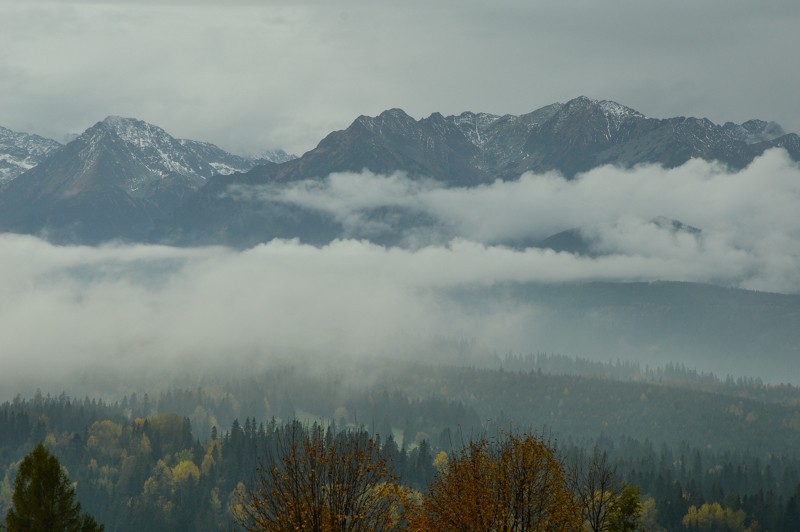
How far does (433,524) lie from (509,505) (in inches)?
312

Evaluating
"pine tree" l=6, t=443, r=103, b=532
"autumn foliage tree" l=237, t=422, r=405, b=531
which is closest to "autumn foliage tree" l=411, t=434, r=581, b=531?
"autumn foliage tree" l=237, t=422, r=405, b=531

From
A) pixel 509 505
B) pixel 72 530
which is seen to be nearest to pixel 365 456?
pixel 509 505

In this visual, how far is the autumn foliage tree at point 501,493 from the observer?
6181cm

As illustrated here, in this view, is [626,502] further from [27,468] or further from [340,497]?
[27,468]

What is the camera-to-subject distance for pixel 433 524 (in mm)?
60031

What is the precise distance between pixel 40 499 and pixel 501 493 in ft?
125

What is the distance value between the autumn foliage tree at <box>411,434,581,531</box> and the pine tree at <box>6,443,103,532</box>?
32219 mm

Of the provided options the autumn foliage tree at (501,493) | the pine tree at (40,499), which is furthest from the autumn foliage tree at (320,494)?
the pine tree at (40,499)

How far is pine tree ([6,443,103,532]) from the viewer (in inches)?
3091

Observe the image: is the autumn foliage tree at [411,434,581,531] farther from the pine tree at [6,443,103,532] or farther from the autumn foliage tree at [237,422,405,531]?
the pine tree at [6,443,103,532]

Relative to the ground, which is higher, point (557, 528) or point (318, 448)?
point (318, 448)

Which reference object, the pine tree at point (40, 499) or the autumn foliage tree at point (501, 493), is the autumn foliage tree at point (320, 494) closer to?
the autumn foliage tree at point (501, 493)

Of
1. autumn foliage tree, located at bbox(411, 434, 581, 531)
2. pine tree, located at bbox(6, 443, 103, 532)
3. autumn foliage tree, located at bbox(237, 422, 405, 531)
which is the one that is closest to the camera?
autumn foliage tree, located at bbox(237, 422, 405, 531)

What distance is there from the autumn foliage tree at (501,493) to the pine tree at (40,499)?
32.2 metres
